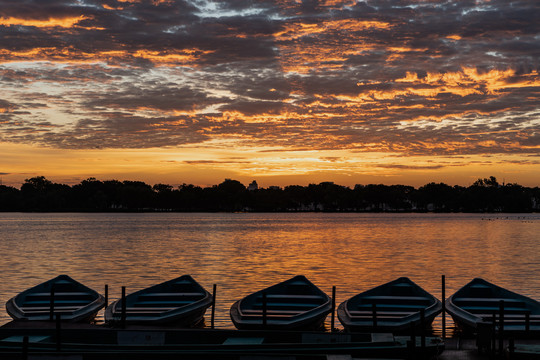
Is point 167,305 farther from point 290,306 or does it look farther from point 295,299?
point 295,299

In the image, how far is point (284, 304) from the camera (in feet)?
88.9

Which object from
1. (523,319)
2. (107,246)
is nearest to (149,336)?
(523,319)

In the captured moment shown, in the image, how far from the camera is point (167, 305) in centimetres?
2811

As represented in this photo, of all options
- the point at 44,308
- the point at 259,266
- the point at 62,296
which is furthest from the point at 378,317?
the point at 259,266

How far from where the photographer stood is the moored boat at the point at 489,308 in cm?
2316

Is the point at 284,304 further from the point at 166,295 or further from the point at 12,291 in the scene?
the point at 12,291

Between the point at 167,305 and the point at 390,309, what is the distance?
9809 millimetres

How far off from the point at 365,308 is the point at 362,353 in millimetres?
6953

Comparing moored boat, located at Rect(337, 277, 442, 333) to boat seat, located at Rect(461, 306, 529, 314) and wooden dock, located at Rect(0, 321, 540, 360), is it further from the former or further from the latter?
wooden dock, located at Rect(0, 321, 540, 360)

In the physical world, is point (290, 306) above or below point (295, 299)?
below

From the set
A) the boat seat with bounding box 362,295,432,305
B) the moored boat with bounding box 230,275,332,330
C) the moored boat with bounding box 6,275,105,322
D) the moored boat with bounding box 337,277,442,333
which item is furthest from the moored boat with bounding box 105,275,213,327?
the boat seat with bounding box 362,295,432,305

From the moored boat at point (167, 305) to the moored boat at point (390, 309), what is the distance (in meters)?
6.23

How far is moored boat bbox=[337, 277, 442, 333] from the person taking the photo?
23.3 m

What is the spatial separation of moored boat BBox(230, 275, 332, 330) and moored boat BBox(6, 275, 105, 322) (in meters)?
6.37
